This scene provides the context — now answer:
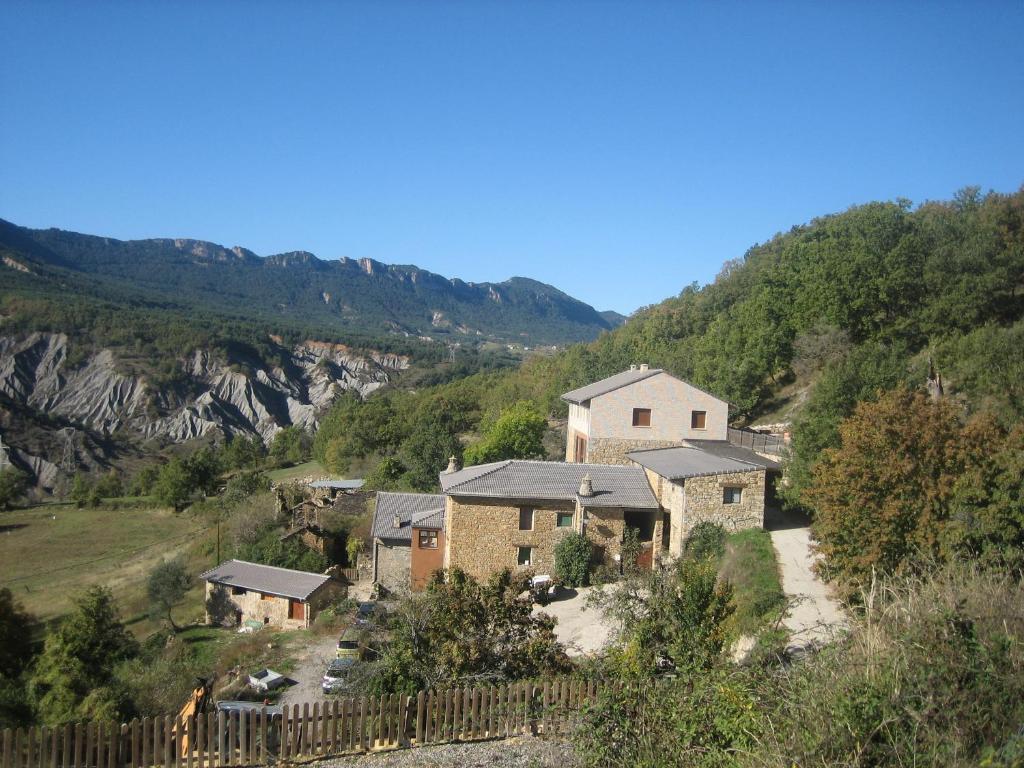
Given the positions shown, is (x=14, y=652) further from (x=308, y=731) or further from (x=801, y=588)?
(x=801, y=588)

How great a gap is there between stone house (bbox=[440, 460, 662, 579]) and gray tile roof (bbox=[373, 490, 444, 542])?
232cm

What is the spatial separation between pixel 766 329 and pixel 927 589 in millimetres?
34672

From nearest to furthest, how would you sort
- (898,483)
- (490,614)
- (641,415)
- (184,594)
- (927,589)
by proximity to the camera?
(927,589) < (490,614) < (898,483) < (641,415) < (184,594)

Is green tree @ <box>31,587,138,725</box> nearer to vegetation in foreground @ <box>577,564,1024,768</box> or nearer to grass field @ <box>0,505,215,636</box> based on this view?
grass field @ <box>0,505,215,636</box>

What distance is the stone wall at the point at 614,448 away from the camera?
2908cm

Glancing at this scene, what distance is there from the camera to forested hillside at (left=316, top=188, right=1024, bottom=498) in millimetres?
23672

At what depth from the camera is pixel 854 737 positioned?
18.2 feet

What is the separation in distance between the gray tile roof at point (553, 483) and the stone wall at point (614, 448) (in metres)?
1.89

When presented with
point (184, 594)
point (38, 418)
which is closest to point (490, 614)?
point (184, 594)

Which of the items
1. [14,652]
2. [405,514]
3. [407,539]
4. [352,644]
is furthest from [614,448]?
[14,652]

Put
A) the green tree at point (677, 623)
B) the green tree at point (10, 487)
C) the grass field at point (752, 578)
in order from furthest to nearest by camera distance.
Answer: the green tree at point (10, 487) < the grass field at point (752, 578) < the green tree at point (677, 623)

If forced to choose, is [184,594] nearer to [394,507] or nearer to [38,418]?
[394,507]

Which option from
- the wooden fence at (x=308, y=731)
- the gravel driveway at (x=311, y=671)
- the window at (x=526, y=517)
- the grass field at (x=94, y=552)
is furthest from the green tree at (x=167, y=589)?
the wooden fence at (x=308, y=731)

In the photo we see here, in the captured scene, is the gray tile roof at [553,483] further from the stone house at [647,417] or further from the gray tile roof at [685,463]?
the stone house at [647,417]
